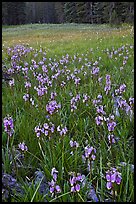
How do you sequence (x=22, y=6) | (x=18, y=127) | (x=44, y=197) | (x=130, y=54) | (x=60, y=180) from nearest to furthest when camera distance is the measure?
1. (x=44, y=197)
2. (x=60, y=180)
3. (x=18, y=127)
4. (x=130, y=54)
5. (x=22, y=6)

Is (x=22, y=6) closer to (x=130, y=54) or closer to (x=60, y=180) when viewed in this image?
(x=130, y=54)

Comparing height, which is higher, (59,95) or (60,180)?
(59,95)

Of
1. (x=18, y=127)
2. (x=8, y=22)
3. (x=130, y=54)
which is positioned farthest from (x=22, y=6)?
(x=18, y=127)

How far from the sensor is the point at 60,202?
2.35 m

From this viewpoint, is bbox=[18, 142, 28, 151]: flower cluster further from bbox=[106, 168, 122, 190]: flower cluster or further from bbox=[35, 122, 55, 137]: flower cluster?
bbox=[106, 168, 122, 190]: flower cluster

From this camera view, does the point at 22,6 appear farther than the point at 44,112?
Yes

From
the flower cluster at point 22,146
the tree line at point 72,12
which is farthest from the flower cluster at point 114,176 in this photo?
the tree line at point 72,12

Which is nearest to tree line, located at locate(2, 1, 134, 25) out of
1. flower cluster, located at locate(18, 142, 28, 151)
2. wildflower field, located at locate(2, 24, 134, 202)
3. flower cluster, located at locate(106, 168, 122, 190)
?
wildflower field, located at locate(2, 24, 134, 202)

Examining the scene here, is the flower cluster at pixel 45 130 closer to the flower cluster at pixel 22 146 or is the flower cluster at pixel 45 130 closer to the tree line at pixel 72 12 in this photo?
the flower cluster at pixel 22 146

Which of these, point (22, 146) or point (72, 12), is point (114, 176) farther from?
point (72, 12)

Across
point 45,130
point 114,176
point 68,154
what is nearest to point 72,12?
point 45,130

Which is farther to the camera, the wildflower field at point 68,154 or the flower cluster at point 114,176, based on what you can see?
the wildflower field at point 68,154

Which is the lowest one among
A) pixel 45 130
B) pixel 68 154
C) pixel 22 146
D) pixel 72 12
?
pixel 68 154

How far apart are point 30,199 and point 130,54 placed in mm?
7072
